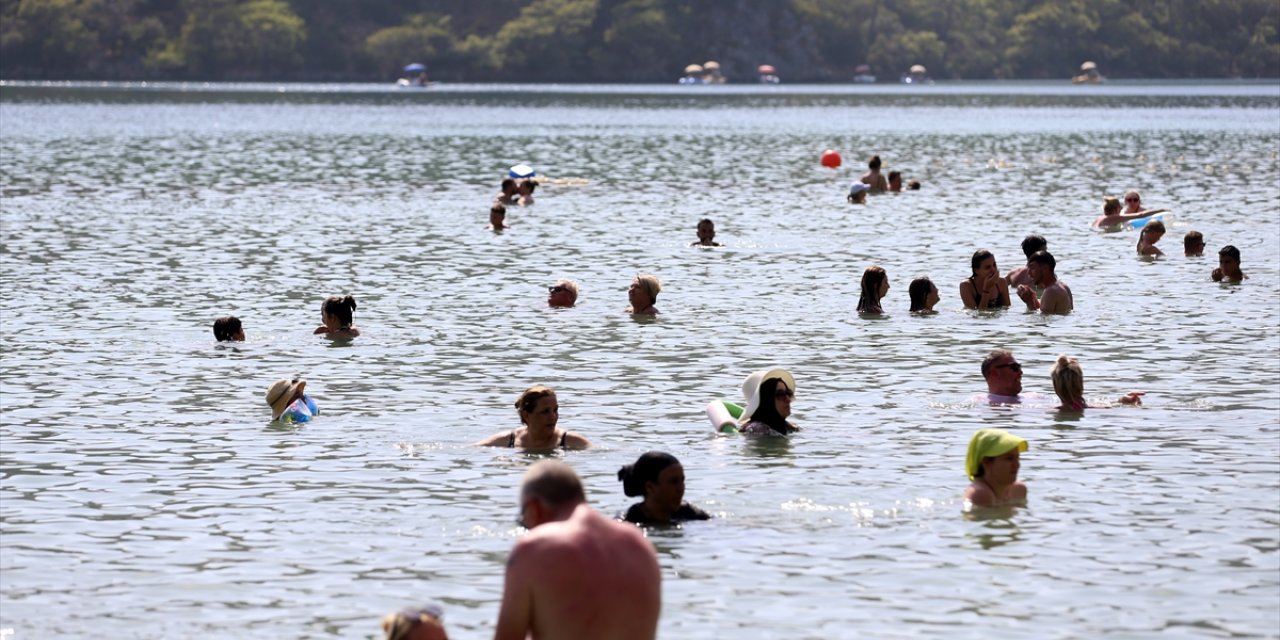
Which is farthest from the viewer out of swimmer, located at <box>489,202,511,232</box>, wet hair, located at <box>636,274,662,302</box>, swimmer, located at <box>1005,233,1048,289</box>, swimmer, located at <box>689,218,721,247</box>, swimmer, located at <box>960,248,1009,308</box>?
swimmer, located at <box>489,202,511,232</box>

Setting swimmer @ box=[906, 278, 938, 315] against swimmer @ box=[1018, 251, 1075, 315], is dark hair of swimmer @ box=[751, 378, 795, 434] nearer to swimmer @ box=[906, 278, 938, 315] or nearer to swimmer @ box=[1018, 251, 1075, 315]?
swimmer @ box=[906, 278, 938, 315]

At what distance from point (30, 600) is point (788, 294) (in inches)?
898

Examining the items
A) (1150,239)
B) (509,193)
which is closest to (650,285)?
(1150,239)

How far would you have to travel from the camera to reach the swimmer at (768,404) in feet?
70.9

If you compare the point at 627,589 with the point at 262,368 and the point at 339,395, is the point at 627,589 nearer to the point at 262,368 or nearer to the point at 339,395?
the point at 339,395

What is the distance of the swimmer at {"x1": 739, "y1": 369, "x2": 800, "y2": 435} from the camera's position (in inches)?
851

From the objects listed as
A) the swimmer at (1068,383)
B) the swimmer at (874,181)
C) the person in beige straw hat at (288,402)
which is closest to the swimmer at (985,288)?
A: the swimmer at (1068,383)

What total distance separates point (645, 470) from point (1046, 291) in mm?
17484

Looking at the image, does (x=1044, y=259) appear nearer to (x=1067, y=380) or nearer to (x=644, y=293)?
(x=644, y=293)

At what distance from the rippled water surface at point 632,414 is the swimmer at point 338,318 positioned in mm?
629

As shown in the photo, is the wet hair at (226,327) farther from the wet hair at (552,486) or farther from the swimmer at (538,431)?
the wet hair at (552,486)

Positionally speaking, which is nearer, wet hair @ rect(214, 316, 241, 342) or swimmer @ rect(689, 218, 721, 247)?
wet hair @ rect(214, 316, 241, 342)

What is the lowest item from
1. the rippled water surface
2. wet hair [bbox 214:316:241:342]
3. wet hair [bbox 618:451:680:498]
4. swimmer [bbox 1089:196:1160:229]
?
the rippled water surface

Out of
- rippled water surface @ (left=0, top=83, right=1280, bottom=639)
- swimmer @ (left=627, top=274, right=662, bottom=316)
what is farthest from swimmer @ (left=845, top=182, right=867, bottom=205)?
swimmer @ (left=627, top=274, right=662, bottom=316)
